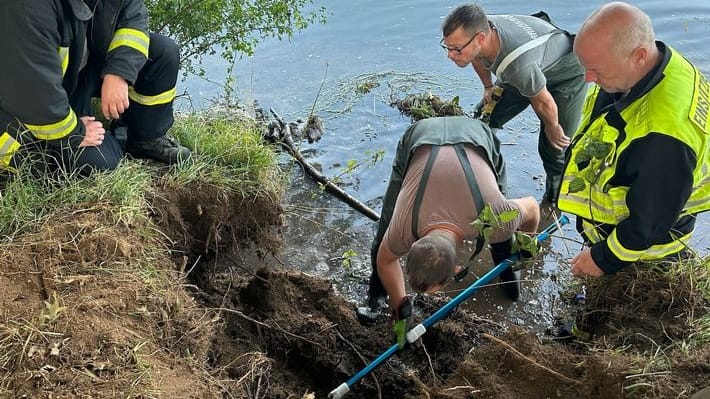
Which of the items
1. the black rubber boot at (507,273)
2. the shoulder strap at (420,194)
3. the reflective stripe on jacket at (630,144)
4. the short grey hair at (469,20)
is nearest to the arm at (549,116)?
the short grey hair at (469,20)

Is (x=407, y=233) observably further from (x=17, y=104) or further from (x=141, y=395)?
(x=17, y=104)

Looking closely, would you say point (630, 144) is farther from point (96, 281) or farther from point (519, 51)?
point (96, 281)

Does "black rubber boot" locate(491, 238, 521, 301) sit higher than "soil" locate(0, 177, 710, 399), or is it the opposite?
"soil" locate(0, 177, 710, 399)

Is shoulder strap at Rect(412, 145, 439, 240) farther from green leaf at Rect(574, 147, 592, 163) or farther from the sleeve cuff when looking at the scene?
the sleeve cuff

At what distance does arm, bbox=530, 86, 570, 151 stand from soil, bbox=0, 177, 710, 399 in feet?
4.31

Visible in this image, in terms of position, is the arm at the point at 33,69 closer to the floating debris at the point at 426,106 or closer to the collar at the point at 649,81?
the collar at the point at 649,81

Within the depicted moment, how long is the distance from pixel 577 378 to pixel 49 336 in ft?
6.66

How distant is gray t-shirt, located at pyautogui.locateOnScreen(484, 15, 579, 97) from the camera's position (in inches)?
151

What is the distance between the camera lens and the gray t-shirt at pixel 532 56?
12.6 feet

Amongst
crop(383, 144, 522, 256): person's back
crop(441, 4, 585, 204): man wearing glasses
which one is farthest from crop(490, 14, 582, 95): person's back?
crop(383, 144, 522, 256): person's back

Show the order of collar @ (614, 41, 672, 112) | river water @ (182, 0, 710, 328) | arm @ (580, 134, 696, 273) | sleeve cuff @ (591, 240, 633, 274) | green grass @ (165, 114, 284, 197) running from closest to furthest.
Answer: arm @ (580, 134, 696, 273) < collar @ (614, 41, 672, 112) < sleeve cuff @ (591, 240, 633, 274) < green grass @ (165, 114, 284, 197) < river water @ (182, 0, 710, 328)

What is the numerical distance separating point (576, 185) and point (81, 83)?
8.42 feet

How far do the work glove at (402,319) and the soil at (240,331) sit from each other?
0.58ft

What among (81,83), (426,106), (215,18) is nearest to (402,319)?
(81,83)
